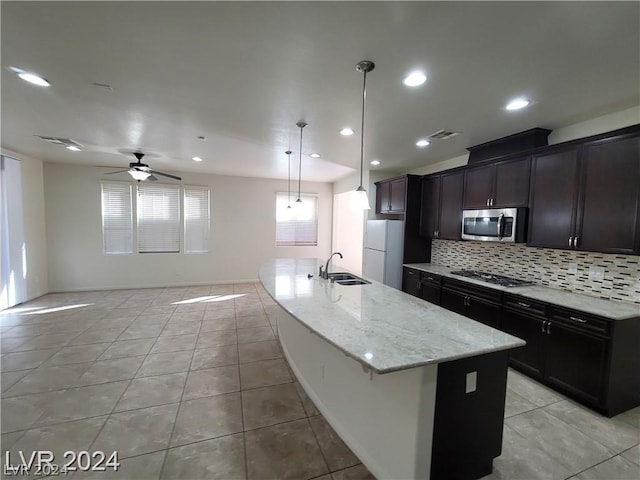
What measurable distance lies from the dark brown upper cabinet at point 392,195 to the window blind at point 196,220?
4.02 metres

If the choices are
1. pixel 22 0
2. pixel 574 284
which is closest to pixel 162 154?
pixel 22 0

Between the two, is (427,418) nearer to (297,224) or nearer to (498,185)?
(498,185)

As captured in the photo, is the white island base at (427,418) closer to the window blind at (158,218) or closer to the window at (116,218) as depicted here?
the window blind at (158,218)

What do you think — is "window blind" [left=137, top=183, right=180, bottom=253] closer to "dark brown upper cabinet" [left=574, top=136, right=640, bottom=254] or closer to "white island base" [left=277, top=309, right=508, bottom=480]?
"white island base" [left=277, top=309, right=508, bottom=480]

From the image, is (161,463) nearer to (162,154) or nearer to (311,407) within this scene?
(311,407)

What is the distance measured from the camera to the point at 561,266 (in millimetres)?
Answer: 3008

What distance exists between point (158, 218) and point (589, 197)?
721 centimetres

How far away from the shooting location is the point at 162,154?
4.66 m

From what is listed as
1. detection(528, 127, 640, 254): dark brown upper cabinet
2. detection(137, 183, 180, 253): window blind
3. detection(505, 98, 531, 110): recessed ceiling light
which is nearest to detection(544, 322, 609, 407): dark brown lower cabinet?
detection(528, 127, 640, 254): dark brown upper cabinet

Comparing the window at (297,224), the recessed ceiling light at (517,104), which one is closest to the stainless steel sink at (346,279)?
the recessed ceiling light at (517,104)

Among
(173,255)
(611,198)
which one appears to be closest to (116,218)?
(173,255)

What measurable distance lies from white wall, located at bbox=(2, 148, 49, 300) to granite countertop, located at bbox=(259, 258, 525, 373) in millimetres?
5535

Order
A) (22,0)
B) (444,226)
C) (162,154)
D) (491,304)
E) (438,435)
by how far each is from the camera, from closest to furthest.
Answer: (22,0)
(438,435)
(491,304)
(444,226)
(162,154)

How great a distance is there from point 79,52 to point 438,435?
322 centimetres
